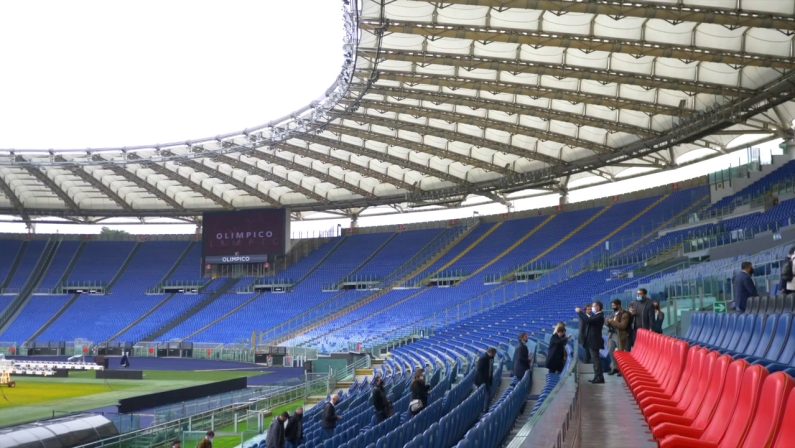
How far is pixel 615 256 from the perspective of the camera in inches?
1346

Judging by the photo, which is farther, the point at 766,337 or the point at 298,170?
the point at 298,170

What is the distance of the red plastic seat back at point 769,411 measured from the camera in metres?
2.65

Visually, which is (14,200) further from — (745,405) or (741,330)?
(745,405)

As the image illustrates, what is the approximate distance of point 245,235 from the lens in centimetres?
4841

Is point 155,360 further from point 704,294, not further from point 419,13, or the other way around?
point 704,294

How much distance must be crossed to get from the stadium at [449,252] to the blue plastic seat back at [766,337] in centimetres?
3

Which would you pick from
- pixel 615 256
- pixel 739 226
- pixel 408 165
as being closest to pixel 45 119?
pixel 408 165

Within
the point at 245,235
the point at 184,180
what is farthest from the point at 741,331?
the point at 245,235

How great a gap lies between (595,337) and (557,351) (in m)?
1.18

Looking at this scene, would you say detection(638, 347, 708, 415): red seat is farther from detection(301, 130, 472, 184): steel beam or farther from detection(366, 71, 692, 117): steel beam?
detection(301, 130, 472, 184): steel beam

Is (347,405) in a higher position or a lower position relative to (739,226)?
lower

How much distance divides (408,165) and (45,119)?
769 inches

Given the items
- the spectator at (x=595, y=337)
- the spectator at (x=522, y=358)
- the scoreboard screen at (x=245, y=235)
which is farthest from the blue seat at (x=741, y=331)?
the scoreboard screen at (x=245, y=235)

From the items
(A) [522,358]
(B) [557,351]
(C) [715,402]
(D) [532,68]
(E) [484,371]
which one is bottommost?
(E) [484,371]
